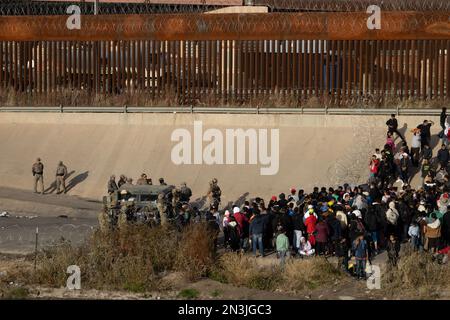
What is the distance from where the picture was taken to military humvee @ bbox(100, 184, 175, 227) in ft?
96.1

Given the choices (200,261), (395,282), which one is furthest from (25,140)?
(395,282)

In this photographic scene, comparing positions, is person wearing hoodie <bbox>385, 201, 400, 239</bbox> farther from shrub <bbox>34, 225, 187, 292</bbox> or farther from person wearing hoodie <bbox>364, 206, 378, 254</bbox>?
shrub <bbox>34, 225, 187, 292</bbox>

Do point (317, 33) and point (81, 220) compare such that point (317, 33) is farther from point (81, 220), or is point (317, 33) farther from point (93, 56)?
point (81, 220)

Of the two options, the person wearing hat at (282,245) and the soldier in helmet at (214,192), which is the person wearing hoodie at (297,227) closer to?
the person wearing hat at (282,245)

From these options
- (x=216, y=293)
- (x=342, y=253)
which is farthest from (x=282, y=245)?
(x=216, y=293)

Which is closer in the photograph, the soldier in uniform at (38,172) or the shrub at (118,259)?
the shrub at (118,259)

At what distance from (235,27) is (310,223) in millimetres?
15571

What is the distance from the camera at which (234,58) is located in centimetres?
4303

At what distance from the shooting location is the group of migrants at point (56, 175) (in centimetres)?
3734

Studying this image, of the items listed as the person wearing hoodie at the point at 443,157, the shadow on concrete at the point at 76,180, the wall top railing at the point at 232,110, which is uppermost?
the wall top railing at the point at 232,110

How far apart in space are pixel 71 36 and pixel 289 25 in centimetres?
708

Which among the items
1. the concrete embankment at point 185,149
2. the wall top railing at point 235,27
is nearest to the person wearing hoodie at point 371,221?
the concrete embankment at point 185,149

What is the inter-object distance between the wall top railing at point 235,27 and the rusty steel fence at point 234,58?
31 millimetres

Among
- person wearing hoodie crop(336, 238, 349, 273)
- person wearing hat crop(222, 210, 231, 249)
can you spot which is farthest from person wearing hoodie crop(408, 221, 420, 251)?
person wearing hat crop(222, 210, 231, 249)
